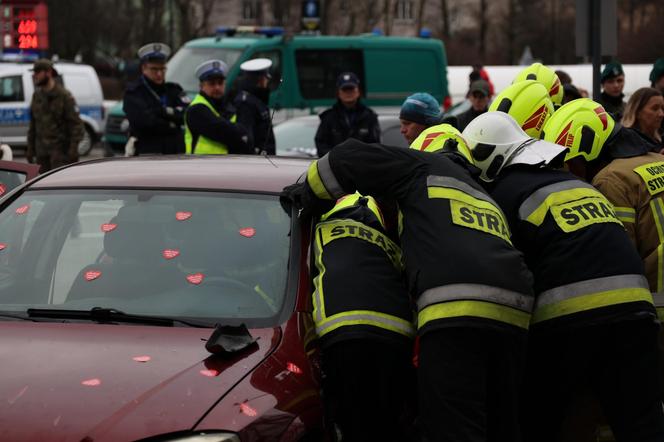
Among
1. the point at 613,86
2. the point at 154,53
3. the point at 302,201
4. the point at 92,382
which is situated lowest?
the point at 92,382

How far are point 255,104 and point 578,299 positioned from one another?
5898 millimetres

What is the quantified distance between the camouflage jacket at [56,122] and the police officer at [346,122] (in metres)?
3.91

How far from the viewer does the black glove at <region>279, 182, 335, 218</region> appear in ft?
14.9

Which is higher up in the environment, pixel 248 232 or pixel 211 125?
pixel 211 125

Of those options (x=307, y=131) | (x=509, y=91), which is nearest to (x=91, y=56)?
(x=307, y=131)

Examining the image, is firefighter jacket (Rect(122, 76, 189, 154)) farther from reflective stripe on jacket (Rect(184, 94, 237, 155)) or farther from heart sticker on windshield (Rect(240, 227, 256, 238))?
heart sticker on windshield (Rect(240, 227, 256, 238))

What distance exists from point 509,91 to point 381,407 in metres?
2.24

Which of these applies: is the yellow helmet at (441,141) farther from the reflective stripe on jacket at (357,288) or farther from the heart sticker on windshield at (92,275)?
the heart sticker on windshield at (92,275)

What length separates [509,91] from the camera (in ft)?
19.6

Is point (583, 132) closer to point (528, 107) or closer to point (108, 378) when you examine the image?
point (528, 107)

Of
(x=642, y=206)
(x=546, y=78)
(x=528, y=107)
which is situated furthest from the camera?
(x=546, y=78)

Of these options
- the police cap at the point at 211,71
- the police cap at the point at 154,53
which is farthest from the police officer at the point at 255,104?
the police cap at the point at 154,53

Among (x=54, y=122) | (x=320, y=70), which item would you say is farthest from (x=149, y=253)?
(x=320, y=70)

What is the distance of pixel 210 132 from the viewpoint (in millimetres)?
9359
